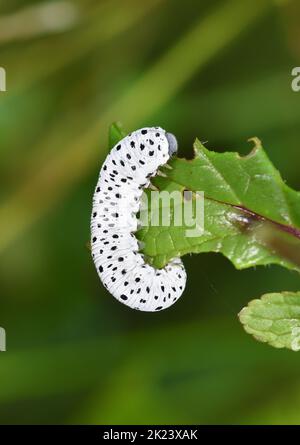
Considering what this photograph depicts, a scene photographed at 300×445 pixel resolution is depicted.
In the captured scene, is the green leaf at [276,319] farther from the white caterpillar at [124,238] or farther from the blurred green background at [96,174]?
the blurred green background at [96,174]

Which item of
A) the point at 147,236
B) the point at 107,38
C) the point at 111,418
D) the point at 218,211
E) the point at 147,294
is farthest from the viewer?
the point at 107,38

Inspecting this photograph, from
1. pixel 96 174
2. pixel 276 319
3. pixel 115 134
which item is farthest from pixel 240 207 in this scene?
pixel 96 174

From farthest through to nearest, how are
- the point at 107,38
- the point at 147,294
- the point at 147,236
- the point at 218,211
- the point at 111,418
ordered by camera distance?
the point at 107,38 → the point at 111,418 → the point at 147,294 → the point at 147,236 → the point at 218,211

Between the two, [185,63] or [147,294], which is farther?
[185,63]

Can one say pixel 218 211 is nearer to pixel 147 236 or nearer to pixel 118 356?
pixel 147 236

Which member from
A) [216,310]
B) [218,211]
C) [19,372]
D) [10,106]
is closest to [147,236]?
[218,211]

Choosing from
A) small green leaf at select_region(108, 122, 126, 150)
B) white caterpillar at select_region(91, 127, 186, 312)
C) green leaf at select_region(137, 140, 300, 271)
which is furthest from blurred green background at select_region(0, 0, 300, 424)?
small green leaf at select_region(108, 122, 126, 150)

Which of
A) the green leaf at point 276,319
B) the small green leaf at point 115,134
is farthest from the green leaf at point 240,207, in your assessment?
the small green leaf at point 115,134
